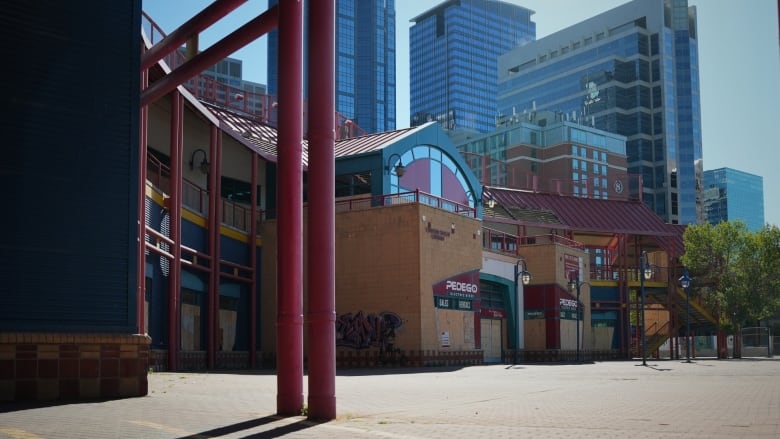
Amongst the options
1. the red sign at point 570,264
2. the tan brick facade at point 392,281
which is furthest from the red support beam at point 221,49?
the red sign at point 570,264

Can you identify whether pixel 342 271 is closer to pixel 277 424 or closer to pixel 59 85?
pixel 59 85

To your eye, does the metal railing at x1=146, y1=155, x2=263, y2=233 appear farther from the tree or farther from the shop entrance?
the tree

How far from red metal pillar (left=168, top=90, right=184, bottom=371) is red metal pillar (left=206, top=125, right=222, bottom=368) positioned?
9.61ft

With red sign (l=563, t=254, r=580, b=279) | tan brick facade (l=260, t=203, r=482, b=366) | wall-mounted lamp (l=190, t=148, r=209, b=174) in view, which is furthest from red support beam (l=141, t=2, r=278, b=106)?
red sign (l=563, t=254, r=580, b=279)

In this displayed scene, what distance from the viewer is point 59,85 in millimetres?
13602

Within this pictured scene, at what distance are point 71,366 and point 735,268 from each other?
56.4 meters

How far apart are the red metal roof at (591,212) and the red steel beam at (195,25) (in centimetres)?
4386

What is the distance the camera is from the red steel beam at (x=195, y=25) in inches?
555

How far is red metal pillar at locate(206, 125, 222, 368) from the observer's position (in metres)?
32.4

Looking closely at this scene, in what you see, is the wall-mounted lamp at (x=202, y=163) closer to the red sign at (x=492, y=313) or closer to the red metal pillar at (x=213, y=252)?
the red metal pillar at (x=213, y=252)

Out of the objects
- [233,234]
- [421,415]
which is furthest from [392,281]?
[421,415]

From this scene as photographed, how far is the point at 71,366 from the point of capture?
13086 millimetres

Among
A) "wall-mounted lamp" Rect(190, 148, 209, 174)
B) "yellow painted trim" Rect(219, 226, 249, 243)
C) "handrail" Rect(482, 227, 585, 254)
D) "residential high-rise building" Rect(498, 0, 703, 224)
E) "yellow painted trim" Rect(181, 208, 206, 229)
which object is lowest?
"yellow painted trim" Rect(219, 226, 249, 243)

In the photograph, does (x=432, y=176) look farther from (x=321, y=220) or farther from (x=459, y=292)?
(x=321, y=220)
